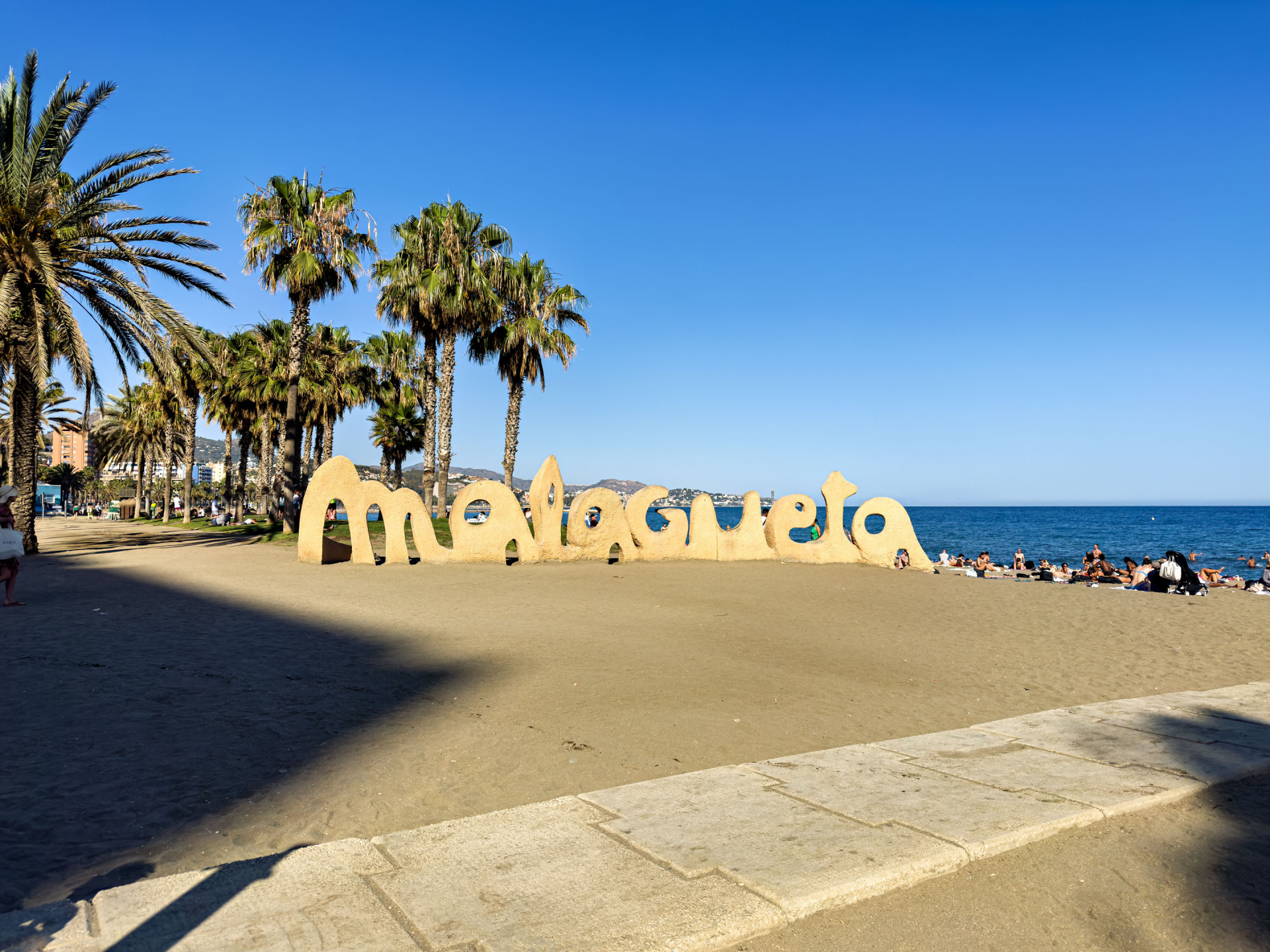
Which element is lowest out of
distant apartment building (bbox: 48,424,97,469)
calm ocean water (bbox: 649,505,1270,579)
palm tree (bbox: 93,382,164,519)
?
calm ocean water (bbox: 649,505,1270,579)

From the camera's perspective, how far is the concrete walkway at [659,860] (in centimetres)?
280

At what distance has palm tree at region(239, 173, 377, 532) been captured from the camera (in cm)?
2453

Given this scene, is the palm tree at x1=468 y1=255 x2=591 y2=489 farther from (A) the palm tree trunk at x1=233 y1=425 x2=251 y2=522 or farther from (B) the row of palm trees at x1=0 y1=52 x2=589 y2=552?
(A) the palm tree trunk at x1=233 y1=425 x2=251 y2=522

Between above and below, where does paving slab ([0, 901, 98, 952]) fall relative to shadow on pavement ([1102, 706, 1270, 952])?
above

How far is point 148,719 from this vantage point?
6.00m

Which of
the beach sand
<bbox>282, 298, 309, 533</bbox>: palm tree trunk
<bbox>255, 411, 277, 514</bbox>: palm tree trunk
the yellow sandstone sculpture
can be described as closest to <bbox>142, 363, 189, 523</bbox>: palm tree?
<bbox>255, 411, 277, 514</bbox>: palm tree trunk

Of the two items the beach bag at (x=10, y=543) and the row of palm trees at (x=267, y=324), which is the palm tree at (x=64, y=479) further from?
the beach bag at (x=10, y=543)

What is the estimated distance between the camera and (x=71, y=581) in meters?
14.8

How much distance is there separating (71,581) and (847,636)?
15005 mm

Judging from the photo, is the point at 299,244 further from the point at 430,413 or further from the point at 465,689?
the point at 465,689

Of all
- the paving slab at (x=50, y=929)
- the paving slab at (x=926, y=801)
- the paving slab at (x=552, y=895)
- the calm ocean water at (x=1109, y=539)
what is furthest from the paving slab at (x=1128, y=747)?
the calm ocean water at (x=1109, y=539)

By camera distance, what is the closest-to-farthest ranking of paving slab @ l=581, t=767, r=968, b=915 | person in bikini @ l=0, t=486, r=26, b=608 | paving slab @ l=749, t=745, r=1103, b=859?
paving slab @ l=581, t=767, r=968, b=915 < paving slab @ l=749, t=745, r=1103, b=859 < person in bikini @ l=0, t=486, r=26, b=608

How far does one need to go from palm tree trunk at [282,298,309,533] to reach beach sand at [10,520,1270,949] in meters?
11.3

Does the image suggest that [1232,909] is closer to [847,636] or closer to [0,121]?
[847,636]
